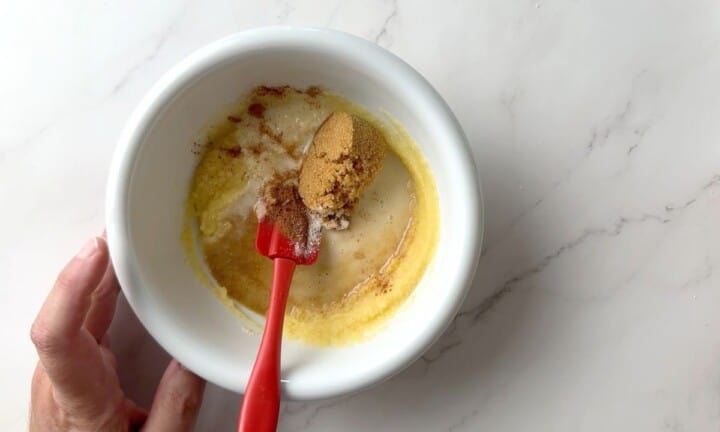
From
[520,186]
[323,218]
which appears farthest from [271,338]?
[520,186]

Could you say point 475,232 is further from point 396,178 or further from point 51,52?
point 51,52

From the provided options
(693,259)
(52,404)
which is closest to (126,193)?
(52,404)

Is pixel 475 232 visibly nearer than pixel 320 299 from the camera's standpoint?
Yes

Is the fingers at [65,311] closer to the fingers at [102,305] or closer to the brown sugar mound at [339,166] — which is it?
the fingers at [102,305]

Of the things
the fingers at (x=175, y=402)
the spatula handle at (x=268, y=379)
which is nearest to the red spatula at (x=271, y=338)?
the spatula handle at (x=268, y=379)

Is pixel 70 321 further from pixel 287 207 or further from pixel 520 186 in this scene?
pixel 520 186

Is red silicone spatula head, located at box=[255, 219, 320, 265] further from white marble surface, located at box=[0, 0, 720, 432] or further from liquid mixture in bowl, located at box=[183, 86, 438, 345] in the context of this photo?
white marble surface, located at box=[0, 0, 720, 432]
